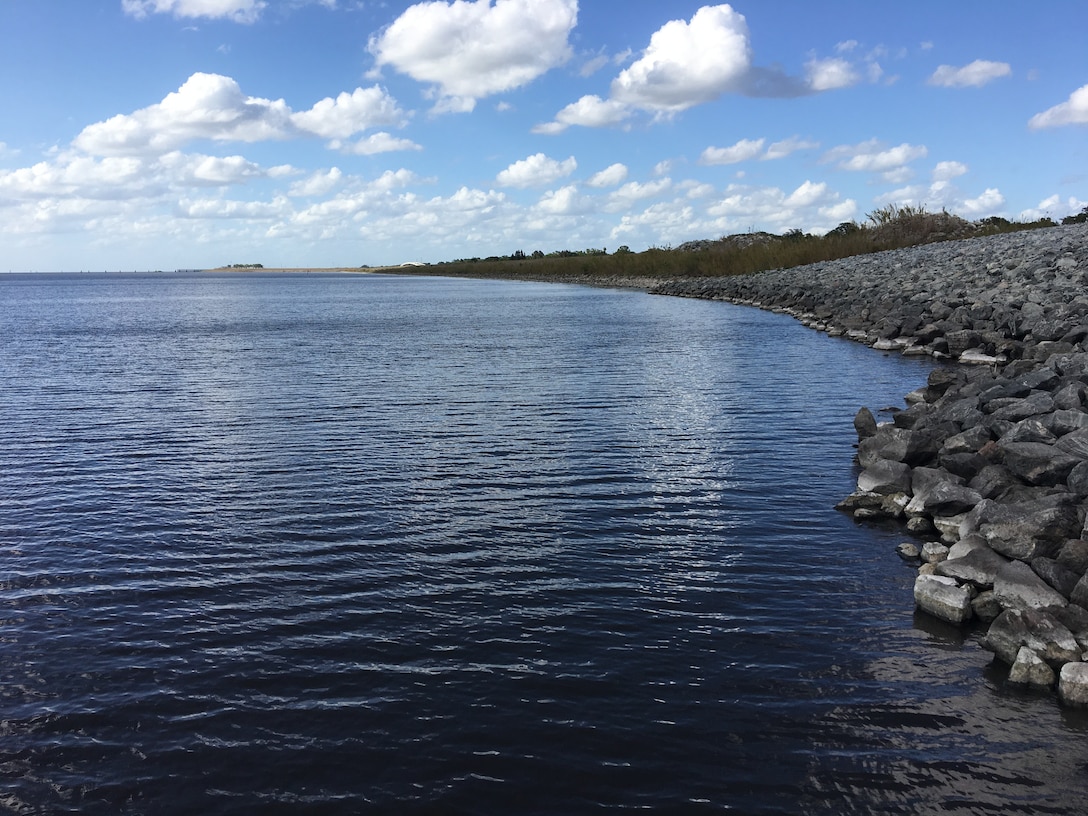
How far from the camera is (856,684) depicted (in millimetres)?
8898

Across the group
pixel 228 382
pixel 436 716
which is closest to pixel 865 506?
pixel 436 716

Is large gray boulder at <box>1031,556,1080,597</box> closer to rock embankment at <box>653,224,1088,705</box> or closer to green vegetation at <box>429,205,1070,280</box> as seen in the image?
rock embankment at <box>653,224,1088,705</box>

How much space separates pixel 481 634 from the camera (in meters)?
10.0

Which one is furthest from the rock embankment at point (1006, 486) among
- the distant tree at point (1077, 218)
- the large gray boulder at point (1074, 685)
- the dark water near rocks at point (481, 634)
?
the distant tree at point (1077, 218)

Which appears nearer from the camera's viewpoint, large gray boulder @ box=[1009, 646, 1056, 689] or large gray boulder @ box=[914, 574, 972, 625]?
large gray boulder @ box=[1009, 646, 1056, 689]

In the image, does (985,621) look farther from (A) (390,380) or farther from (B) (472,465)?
(A) (390,380)

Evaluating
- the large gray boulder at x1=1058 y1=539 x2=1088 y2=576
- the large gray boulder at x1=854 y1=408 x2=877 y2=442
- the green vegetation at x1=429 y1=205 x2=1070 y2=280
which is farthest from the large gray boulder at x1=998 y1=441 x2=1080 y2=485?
the green vegetation at x1=429 y1=205 x2=1070 y2=280

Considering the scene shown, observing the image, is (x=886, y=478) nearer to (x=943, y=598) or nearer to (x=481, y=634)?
(x=943, y=598)

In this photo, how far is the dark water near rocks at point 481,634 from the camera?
24.4 feet

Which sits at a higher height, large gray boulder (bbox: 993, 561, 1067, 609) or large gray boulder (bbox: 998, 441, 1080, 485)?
large gray boulder (bbox: 998, 441, 1080, 485)

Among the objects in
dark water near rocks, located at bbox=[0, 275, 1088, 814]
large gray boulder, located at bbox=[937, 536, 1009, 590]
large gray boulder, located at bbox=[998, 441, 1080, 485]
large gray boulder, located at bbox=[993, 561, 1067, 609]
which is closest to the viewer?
dark water near rocks, located at bbox=[0, 275, 1088, 814]

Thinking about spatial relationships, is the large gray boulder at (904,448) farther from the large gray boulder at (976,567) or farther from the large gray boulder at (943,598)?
the large gray boulder at (943,598)

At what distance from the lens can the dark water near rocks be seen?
7426 mm

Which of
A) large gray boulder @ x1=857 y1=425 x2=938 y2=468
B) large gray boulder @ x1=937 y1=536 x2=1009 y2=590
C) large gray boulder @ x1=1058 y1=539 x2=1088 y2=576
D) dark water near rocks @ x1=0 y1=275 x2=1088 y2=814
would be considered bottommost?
dark water near rocks @ x1=0 y1=275 x2=1088 y2=814
